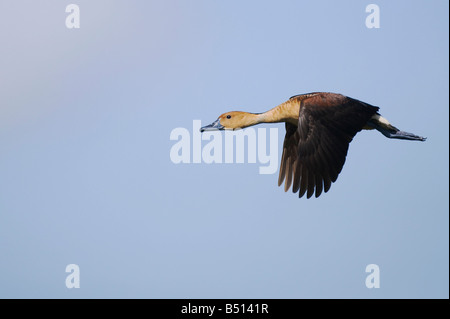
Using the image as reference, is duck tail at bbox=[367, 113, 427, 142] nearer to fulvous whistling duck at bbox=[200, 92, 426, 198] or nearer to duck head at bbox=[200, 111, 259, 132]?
fulvous whistling duck at bbox=[200, 92, 426, 198]

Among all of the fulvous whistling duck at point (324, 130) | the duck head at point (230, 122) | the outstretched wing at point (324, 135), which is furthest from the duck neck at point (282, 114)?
the outstretched wing at point (324, 135)

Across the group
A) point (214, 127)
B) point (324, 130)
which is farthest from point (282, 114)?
point (324, 130)

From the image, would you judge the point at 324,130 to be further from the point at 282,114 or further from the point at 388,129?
the point at 388,129

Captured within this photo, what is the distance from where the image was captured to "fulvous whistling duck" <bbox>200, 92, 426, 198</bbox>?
58.6 feet

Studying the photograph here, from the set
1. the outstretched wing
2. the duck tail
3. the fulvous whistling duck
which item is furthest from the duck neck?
the duck tail

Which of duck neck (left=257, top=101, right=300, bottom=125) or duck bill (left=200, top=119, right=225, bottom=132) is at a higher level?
duck neck (left=257, top=101, right=300, bottom=125)

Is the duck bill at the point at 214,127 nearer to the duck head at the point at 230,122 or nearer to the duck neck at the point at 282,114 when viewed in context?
the duck head at the point at 230,122

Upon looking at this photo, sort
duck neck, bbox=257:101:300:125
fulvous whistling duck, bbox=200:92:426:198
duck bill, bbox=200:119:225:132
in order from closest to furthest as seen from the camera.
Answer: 1. fulvous whistling duck, bbox=200:92:426:198
2. duck neck, bbox=257:101:300:125
3. duck bill, bbox=200:119:225:132

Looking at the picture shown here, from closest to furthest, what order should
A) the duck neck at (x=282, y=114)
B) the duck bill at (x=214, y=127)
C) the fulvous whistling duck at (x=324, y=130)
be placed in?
the fulvous whistling duck at (x=324, y=130) → the duck neck at (x=282, y=114) → the duck bill at (x=214, y=127)

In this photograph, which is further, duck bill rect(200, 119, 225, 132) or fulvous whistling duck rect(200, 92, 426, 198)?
duck bill rect(200, 119, 225, 132)

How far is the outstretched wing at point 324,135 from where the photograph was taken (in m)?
17.9

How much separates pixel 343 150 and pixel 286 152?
6.87 feet

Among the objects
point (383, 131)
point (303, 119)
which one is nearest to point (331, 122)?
point (303, 119)

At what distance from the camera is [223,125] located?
1986cm
